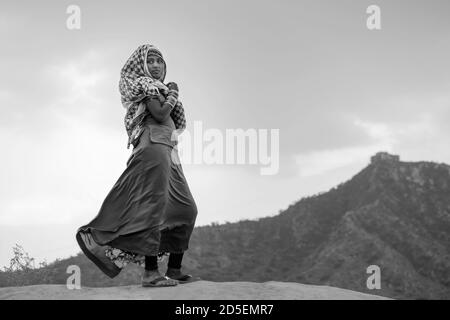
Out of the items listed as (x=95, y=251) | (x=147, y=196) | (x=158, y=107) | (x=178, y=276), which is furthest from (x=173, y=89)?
(x=178, y=276)

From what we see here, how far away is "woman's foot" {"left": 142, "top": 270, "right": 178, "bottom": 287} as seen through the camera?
4.46m

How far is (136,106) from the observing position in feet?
16.6

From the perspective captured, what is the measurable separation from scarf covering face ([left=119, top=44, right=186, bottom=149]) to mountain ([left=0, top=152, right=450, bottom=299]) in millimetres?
25493

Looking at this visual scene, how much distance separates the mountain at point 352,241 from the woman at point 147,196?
25369 millimetres

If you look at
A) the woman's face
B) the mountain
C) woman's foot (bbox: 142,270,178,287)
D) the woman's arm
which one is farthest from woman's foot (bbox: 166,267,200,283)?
the mountain

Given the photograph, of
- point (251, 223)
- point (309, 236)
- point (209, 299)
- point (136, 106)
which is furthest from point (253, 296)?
point (251, 223)

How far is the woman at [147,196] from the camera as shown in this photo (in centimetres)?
464

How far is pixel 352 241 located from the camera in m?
34.4

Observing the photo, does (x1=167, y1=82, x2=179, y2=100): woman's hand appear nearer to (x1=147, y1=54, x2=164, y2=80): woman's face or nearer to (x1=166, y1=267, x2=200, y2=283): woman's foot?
(x1=147, y1=54, x2=164, y2=80): woman's face

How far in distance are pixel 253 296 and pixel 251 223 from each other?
4272 cm

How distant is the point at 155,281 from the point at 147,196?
781 mm
